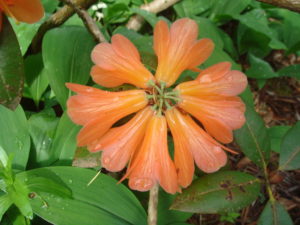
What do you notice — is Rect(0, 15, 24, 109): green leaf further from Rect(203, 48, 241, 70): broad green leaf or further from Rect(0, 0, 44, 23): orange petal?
Rect(203, 48, 241, 70): broad green leaf

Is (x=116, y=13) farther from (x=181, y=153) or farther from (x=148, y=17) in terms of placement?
(x=181, y=153)

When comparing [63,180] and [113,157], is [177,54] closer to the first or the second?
[113,157]

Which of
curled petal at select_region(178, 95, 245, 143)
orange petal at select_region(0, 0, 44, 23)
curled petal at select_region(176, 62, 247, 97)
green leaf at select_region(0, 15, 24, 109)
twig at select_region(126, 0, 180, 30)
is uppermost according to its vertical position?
orange petal at select_region(0, 0, 44, 23)

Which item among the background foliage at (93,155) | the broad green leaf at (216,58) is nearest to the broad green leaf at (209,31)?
the background foliage at (93,155)

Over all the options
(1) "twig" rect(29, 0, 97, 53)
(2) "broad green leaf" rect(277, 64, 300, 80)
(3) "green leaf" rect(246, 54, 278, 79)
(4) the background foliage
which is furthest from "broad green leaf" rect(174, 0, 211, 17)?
(1) "twig" rect(29, 0, 97, 53)

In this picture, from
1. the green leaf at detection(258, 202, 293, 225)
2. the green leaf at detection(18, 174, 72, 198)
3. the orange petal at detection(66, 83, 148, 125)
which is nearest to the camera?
the orange petal at detection(66, 83, 148, 125)

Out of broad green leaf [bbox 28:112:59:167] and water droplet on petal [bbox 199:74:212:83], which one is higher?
water droplet on petal [bbox 199:74:212:83]

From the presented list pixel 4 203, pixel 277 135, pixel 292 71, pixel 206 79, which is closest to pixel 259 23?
pixel 292 71

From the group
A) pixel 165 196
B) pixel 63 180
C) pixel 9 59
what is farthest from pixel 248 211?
pixel 9 59
